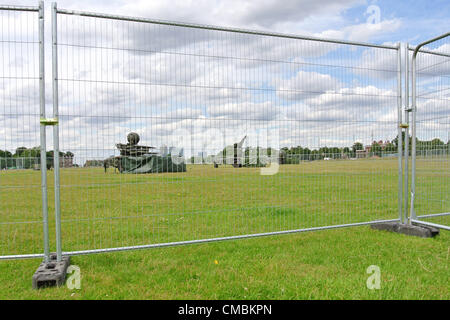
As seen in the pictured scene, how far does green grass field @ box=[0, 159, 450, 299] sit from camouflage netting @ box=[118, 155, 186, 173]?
0.45 feet

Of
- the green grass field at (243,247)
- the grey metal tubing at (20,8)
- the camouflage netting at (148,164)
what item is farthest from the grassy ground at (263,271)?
the grey metal tubing at (20,8)

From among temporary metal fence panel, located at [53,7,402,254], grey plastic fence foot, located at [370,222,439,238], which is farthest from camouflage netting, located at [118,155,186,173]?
grey plastic fence foot, located at [370,222,439,238]

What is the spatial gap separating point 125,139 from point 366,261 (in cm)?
361

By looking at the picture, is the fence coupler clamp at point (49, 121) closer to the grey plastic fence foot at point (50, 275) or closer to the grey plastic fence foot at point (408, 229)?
the grey plastic fence foot at point (50, 275)

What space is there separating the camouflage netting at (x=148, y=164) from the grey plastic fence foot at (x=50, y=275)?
1387 millimetres

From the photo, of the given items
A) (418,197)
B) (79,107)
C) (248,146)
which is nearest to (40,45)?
(79,107)

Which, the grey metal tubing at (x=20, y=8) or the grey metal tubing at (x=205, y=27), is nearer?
the grey metal tubing at (x=20, y=8)

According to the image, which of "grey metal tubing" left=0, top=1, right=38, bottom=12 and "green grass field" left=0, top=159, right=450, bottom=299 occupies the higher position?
"grey metal tubing" left=0, top=1, right=38, bottom=12

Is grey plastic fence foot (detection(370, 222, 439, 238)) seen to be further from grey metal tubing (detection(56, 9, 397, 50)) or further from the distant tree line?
the distant tree line

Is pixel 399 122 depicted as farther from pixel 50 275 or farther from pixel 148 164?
pixel 50 275

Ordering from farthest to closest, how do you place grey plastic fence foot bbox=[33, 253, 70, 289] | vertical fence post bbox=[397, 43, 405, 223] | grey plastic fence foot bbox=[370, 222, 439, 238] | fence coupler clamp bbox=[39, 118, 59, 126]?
vertical fence post bbox=[397, 43, 405, 223] < grey plastic fence foot bbox=[370, 222, 439, 238] < fence coupler clamp bbox=[39, 118, 59, 126] < grey plastic fence foot bbox=[33, 253, 70, 289]

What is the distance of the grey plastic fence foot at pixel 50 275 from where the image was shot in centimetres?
362

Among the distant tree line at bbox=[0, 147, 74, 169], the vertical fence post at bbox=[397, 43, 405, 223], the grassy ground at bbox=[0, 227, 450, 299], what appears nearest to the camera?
the grassy ground at bbox=[0, 227, 450, 299]

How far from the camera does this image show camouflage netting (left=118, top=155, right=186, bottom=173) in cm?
440
